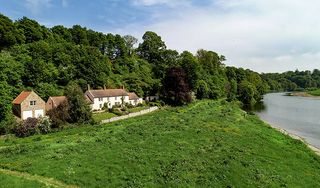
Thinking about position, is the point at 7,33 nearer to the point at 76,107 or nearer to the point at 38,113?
the point at 38,113

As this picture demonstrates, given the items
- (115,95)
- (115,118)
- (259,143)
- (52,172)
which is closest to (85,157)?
(52,172)

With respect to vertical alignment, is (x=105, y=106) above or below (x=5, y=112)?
below

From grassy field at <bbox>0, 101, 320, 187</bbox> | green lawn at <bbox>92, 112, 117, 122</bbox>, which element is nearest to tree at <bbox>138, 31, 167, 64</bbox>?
green lawn at <bbox>92, 112, 117, 122</bbox>

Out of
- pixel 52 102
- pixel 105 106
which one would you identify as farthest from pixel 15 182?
pixel 105 106

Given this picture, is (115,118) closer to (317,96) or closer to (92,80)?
(92,80)

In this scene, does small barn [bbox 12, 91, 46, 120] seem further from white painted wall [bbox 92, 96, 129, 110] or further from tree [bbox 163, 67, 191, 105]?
tree [bbox 163, 67, 191, 105]

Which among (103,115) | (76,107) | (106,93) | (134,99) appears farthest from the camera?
(134,99)
